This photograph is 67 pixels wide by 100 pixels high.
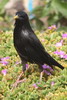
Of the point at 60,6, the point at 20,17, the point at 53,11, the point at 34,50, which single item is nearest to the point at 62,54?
the point at 34,50

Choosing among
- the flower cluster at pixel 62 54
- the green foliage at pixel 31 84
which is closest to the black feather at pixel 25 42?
the green foliage at pixel 31 84

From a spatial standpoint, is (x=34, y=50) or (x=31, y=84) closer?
(x=31, y=84)

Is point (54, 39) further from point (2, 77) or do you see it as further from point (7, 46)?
point (2, 77)

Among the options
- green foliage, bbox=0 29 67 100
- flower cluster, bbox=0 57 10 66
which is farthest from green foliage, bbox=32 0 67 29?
flower cluster, bbox=0 57 10 66

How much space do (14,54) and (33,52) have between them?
991 millimetres

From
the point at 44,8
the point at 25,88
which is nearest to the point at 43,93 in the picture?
the point at 25,88

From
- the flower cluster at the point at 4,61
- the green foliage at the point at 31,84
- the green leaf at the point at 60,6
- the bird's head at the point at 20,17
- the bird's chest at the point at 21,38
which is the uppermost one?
the green leaf at the point at 60,6

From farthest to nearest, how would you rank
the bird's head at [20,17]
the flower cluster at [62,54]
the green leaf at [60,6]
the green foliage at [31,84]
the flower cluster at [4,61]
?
the green leaf at [60,6]
the flower cluster at [62,54]
the flower cluster at [4,61]
the bird's head at [20,17]
the green foliage at [31,84]

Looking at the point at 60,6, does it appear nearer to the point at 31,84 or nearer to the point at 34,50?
the point at 34,50

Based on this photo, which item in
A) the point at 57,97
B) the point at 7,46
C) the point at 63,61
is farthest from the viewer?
the point at 7,46

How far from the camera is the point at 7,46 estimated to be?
5938mm

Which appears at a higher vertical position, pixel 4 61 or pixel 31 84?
pixel 4 61

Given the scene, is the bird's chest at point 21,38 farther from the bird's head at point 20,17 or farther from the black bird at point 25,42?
the bird's head at point 20,17

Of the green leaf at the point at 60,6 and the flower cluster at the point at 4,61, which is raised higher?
the green leaf at the point at 60,6
